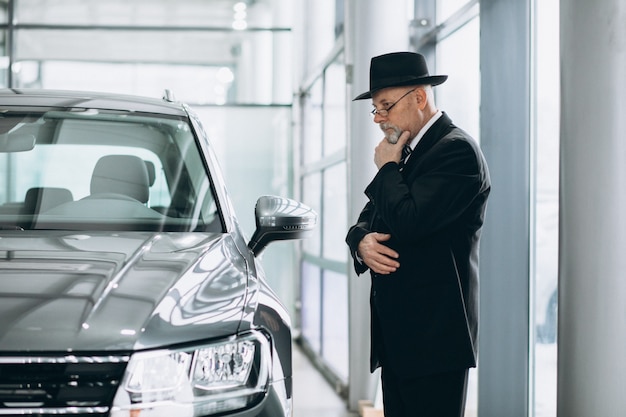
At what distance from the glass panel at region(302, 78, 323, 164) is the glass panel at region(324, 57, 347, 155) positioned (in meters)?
0.30

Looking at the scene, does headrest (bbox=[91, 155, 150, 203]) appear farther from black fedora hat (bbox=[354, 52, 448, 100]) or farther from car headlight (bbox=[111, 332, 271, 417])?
car headlight (bbox=[111, 332, 271, 417])

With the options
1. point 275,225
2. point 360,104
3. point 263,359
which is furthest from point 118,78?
point 263,359

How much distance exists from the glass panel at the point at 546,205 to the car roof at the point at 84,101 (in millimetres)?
1553

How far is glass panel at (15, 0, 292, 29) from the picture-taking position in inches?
362

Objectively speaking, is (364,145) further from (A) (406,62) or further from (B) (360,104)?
(A) (406,62)

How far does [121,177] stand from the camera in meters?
2.84

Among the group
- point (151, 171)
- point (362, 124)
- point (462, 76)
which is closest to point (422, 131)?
point (151, 171)

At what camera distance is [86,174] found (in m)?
3.02

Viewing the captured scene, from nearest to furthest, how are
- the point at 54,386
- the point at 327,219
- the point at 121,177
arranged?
1. the point at 54,386
2. the point at 121,177
3. the point at 327,219

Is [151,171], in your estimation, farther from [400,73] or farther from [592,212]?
[592,212]

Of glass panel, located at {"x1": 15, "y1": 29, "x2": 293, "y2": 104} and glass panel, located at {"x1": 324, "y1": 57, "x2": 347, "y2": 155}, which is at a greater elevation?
glass panel, located at {"x1": 15, "y1": 29, "x2": 293, "y2": 104}

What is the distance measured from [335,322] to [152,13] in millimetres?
4313

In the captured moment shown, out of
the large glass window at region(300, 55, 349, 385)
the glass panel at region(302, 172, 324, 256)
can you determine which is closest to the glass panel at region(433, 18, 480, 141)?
the large glass window at region(300, 55, 349, 385)

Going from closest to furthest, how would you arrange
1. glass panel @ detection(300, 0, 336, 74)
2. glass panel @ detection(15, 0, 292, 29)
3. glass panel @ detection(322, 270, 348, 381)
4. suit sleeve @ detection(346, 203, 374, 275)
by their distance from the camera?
suit sleeve @ detection(346, 203, 374, 275) → glass panel @ detection(322, 270, 348, 381) → glass panel @ detection(300, 0, 336, 74) → glass panel @ detection(15, 0, 292, 29)
